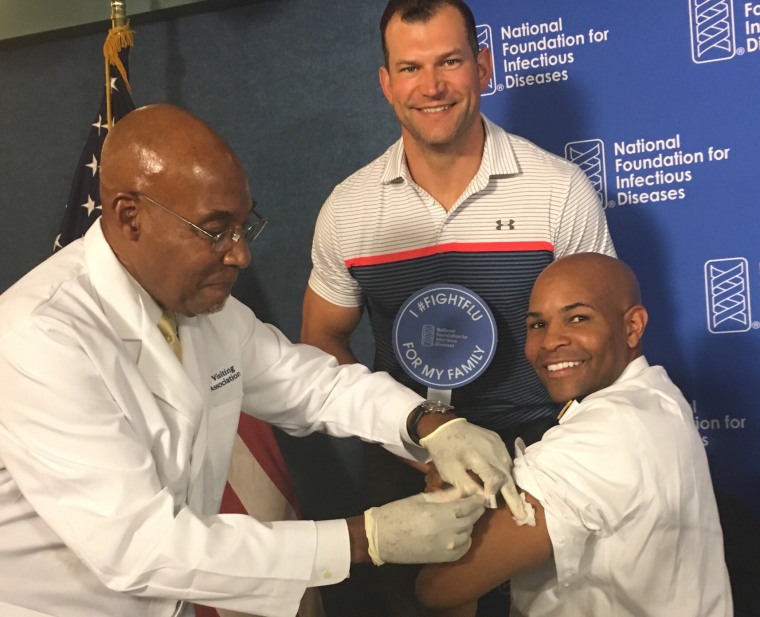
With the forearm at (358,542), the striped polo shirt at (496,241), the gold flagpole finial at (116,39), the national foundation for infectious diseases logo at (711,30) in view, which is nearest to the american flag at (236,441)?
the gold flagpole finial at (116,39)

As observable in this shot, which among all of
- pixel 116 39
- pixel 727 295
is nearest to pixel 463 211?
pixel 727 295

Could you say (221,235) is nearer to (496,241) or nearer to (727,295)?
(496,241)

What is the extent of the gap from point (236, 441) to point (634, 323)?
4.34 ft

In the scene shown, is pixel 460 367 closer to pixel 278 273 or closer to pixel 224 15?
pixel 278 273

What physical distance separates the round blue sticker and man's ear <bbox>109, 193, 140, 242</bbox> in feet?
2.53

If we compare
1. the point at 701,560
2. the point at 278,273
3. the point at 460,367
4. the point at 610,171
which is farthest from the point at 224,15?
the point at 701,560

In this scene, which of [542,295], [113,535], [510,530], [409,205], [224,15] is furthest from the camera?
[224,15]

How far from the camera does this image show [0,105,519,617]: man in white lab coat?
1221mm

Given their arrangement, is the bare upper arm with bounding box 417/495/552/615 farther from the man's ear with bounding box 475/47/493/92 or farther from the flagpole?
the flagpole

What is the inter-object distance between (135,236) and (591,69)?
62.9 inches

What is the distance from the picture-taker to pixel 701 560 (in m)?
1.36

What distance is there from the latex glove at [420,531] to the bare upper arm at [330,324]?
92cm

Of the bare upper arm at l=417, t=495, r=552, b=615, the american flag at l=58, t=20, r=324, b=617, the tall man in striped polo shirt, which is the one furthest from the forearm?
the american flag at l=58, t=20, r=324, b=617

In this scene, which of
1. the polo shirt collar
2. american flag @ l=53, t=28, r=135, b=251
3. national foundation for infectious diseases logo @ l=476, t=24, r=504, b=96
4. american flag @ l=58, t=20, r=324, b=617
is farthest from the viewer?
american flag @ l=53, t=28, r=135, b=251
